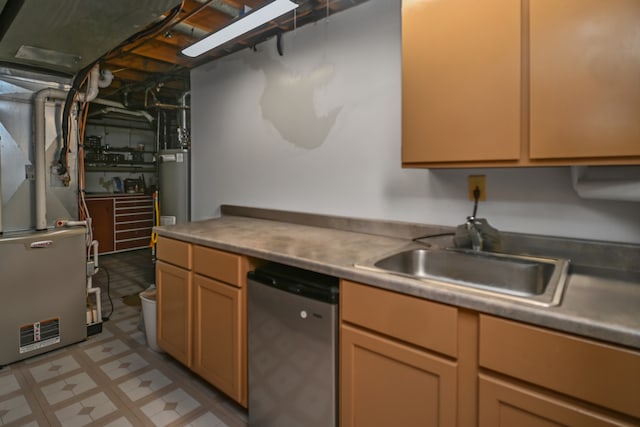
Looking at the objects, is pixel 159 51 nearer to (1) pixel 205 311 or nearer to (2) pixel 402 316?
(1) pixel 205 311

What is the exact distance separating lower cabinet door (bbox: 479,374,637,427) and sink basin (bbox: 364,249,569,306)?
369 mm

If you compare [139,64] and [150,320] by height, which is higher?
[139,64]

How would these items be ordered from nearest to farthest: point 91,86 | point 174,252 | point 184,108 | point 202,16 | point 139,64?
point 174,252 → point 202,16 → point 91,86 → point 139,64 → point 184,108

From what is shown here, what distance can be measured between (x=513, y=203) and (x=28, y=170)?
3.06 m

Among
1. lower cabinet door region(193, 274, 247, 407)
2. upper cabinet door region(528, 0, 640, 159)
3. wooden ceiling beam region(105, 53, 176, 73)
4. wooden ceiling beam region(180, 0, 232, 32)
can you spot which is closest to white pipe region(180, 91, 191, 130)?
wooden ceiling beam region(105, 53, 176, 73)

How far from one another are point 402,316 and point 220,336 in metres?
1.09

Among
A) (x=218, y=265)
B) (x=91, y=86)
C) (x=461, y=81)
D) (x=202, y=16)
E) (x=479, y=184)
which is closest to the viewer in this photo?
(x=461, y=81)

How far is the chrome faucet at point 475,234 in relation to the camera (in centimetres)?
151

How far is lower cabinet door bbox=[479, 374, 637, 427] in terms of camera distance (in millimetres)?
825

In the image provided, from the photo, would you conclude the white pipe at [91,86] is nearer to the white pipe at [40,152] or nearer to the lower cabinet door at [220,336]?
the white pipe at [40,152]

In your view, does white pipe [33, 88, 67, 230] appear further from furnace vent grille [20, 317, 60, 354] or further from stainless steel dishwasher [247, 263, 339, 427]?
stainless steel dishwasher [247, 263, 339, 427]

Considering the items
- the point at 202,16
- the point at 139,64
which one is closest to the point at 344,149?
the point at 202,16

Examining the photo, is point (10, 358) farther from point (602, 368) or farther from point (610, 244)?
point (610, 244)

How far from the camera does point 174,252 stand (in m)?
2.10
